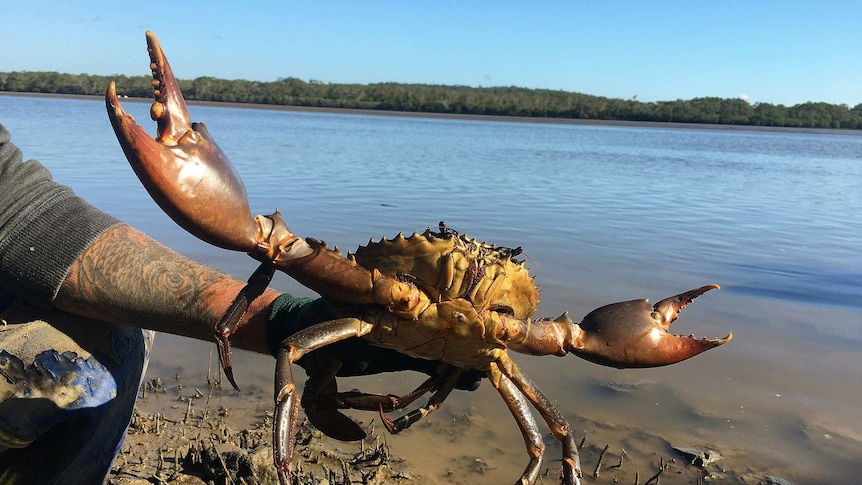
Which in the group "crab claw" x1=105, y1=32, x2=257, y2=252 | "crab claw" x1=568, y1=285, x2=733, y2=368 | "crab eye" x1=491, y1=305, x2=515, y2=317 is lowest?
"crab claw" x1=568, y1=285, x2=733, y2=368

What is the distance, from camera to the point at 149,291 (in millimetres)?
3238

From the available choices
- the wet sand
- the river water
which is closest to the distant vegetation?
the river water

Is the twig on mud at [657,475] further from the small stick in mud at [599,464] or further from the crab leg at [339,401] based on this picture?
the crab leg at [339,401]

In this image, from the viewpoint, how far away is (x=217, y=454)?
393cm

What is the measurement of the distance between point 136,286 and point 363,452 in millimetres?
1837

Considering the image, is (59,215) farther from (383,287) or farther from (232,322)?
(383,287)

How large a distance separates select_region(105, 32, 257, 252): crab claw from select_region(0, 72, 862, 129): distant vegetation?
60438 mm

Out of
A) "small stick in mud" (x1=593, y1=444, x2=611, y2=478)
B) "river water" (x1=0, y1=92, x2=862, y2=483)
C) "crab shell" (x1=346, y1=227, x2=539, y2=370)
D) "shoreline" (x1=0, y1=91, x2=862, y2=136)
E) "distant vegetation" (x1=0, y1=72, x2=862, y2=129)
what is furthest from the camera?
"distant vegetation" (x1=0, y1=72, x2=862, y2=129)

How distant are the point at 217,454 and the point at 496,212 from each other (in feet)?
30.8

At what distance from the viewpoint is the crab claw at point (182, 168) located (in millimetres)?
2287

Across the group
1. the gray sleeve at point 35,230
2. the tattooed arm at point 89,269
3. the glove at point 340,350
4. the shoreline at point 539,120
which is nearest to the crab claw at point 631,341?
the glove at point 340,350

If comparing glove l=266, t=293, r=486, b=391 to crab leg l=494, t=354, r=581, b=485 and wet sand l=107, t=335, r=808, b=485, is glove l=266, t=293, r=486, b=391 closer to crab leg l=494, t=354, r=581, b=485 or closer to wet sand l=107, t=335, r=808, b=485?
crab leg l=494, t=354, r=581, b=485

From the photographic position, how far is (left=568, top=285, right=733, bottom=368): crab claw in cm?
291

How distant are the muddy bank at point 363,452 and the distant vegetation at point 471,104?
191 ft
